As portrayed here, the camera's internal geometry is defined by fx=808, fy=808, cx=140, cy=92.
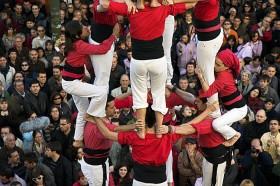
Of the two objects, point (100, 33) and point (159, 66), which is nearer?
point (159, 66)

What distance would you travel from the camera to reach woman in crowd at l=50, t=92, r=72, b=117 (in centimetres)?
1416

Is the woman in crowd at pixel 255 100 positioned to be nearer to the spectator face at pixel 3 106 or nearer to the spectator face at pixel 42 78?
the spectator face at pixel 42 78

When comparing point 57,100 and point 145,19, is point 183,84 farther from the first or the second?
point 145,19

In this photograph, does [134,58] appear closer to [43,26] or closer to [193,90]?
[193,90]

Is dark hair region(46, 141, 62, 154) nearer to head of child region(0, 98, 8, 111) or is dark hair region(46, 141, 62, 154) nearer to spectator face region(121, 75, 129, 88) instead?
head of child region(0, 98, 8, 111)

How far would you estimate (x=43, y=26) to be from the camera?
17641 millimetres

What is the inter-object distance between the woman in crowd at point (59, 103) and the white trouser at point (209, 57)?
423 cm

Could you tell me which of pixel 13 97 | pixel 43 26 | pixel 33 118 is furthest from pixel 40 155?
pixel 43 26

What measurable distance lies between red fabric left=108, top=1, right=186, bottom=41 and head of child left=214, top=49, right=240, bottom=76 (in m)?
1.15

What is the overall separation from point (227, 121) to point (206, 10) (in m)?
1.45

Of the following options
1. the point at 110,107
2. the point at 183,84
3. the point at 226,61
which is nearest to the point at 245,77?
the point at 183,84

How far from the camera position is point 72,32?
9.91m

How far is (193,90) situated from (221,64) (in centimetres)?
428

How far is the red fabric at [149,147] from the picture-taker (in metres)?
9.72
